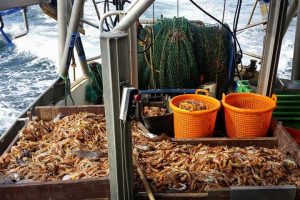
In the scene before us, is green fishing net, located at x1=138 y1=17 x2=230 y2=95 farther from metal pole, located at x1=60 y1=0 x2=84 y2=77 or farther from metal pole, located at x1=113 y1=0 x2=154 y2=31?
metal pole, located at x1=113 y1=0 x2=154 y2=31

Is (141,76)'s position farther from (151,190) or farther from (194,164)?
(151,190)

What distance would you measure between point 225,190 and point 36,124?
2.71 metres

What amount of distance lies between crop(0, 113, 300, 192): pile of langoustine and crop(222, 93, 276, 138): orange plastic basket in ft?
0.89

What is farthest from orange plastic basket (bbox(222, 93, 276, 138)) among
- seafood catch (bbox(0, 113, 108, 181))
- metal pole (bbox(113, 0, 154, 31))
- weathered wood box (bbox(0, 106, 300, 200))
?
metal pole (bbox(113, 0, 154, 31))

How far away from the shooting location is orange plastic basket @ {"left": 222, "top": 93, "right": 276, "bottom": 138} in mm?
4141

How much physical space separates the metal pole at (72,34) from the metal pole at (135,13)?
2815 millimetres

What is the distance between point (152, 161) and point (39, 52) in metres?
15.9

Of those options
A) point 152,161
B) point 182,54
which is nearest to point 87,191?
point 152,161

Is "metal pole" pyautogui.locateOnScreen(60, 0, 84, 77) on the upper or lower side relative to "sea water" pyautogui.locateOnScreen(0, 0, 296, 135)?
upper

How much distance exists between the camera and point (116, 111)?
259 centimetres

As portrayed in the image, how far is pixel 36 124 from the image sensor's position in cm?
456

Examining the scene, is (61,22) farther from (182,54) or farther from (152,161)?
(152,161)

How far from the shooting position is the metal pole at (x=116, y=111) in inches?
→ 97.3

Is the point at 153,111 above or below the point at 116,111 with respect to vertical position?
below
